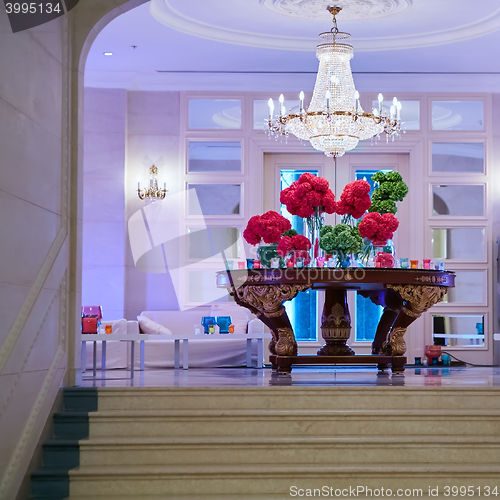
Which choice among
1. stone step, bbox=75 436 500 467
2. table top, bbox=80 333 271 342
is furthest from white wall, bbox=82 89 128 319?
stone step, bbox=75 436 500 467

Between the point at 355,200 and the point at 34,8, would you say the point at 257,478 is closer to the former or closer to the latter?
the point at 355,200

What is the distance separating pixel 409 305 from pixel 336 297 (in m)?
0.59

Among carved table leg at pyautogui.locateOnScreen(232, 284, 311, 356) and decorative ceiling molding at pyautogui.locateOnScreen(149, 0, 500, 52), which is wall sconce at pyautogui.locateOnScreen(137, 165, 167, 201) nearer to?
decorative ceiling molding at pyautogui.locateOnScreen(149, 0, 500, 52)

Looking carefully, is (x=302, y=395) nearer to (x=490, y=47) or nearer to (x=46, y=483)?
(x=46, y=483)

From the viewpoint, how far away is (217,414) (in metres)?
3.96

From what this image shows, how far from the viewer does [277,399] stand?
4.10m

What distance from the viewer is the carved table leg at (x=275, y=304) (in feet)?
16.1

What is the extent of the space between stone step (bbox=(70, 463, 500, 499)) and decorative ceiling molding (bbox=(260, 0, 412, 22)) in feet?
14.6

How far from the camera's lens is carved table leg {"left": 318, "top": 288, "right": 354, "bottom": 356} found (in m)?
5.28

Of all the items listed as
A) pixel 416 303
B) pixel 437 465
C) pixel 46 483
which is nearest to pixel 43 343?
pixel 46 483

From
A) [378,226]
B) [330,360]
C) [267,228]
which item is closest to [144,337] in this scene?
[267,228]

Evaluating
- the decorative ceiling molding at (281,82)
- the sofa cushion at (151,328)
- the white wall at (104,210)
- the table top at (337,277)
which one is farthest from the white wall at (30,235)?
the decorative ceiling molding at (281,82)

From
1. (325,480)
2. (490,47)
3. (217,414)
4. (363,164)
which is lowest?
(325,480)

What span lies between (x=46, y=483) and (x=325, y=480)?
1403 millimetres
